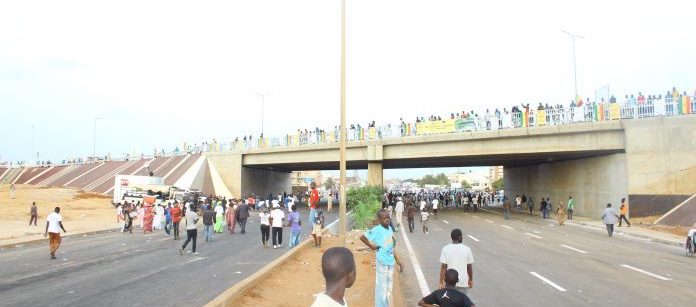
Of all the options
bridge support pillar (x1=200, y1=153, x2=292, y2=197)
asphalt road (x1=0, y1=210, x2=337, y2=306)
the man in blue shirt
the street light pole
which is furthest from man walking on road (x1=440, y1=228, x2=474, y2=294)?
bridge support pillar (x1=200, y1=153, x2=292, y2=197)

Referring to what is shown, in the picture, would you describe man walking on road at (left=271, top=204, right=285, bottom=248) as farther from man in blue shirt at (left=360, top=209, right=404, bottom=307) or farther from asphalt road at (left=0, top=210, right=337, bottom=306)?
man in blue shirt at (left=360, top=209, right=404, bottom=307)

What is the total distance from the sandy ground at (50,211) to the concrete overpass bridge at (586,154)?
1627 centimetres

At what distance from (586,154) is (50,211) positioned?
122 ft

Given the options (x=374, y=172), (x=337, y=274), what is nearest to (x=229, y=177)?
(x=374, y=172)

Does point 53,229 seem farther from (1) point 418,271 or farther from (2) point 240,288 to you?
(1) point 418,271

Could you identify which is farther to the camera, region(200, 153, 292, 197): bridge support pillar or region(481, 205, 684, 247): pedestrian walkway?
region(200, 153, 292, 197): bridge support pillar

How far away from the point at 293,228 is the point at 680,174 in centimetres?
2157

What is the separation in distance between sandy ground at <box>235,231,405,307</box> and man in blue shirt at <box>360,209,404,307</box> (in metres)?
1.39

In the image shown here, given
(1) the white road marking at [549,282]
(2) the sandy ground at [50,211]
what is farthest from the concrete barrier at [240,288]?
(2) the sandy ground at [50,211]

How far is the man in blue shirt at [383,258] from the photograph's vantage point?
7.50 meters

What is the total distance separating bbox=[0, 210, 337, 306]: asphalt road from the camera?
33.1 ft

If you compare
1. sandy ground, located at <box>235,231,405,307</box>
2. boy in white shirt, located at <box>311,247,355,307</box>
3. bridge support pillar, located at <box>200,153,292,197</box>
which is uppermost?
bridge support pillar, located at <box>200,153,292,197</box>

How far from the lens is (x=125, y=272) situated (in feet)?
44.4

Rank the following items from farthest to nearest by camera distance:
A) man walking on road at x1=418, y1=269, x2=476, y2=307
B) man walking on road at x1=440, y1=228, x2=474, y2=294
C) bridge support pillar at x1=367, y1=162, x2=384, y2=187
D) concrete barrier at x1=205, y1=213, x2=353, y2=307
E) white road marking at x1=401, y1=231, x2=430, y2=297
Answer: bridge support pillar at x1=367, y1=162, x2=384, y2=187 → white road marking at x1=401, y1=231, x2=430, y2=297 → concrete barrier at x1=205, y1=213, x2=353, y2=307 → man walking on road at x1=440, y1=228, x2=474, y2=294 → man walking on road at x1=418, y1=269, x2=476, y2=307
